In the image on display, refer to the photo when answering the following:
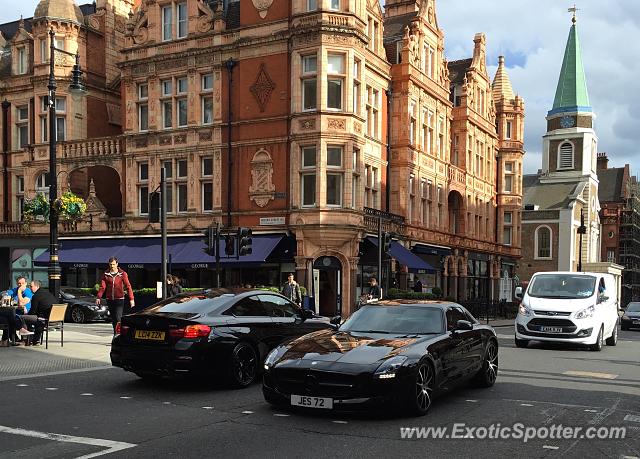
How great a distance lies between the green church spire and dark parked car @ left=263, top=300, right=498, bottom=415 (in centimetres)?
7405

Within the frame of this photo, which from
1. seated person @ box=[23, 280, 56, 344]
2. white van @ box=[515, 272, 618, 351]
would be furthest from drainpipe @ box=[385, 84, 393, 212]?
seated person @ box=[23, 280, 56, 344]

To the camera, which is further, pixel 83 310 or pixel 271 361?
pixel 83 310

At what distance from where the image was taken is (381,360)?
25.4 ft

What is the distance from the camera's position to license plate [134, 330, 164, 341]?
9.62m

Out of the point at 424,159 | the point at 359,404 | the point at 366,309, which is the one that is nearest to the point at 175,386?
the point at 366,309

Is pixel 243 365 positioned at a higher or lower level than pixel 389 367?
lower

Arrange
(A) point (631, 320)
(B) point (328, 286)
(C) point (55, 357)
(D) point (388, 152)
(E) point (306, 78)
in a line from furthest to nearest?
(D) point (388, 152) → (A) point (631, 320) → (B) point (328, 286) → (E) point (306, 78) → (C) point (55, 357)

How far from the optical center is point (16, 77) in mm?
34750

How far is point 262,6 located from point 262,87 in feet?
11.2

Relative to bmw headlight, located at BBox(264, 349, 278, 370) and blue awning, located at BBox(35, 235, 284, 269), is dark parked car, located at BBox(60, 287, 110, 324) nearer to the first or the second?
blue awning, located at BBox(35, 235, 284, 269)

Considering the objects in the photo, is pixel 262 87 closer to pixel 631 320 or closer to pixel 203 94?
pixel 203 94

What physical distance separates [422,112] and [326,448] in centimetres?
2928

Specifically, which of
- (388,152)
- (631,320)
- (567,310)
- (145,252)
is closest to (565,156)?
(631,320)

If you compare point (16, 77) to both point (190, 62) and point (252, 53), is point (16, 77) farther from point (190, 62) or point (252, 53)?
point (252, 53)
